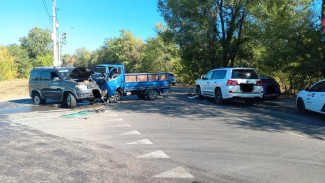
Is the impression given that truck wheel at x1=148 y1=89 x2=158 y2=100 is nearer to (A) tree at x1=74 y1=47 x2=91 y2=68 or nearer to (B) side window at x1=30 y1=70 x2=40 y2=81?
(B) side window at x1=30 y1=70 x2=40 y2=81

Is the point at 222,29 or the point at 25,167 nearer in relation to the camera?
the point at 25,167

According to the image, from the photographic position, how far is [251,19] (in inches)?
744

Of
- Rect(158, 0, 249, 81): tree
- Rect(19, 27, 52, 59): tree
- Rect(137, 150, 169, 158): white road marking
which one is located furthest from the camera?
Rect(19, 27, 52, 59): tree

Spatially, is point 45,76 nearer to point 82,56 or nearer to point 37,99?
point 37,99

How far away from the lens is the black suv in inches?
461

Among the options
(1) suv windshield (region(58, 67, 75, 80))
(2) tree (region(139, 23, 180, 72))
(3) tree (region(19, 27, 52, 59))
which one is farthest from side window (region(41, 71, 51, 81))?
(3) tree (region(19, 27, 52, 59))

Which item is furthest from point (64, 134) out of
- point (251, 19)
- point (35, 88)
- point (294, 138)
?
point (251, 19)

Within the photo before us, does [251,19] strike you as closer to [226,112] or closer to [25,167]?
[226,112]

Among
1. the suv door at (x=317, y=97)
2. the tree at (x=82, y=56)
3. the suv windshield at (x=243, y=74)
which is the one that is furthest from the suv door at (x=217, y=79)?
the tree at (x=82, y=56)

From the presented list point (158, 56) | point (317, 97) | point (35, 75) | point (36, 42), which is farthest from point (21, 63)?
point (317, 97)

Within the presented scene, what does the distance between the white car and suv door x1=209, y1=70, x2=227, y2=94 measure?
3.65 metres

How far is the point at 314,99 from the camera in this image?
8914 mm

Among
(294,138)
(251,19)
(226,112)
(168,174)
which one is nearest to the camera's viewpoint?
(168,174)

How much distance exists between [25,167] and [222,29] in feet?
60.3
